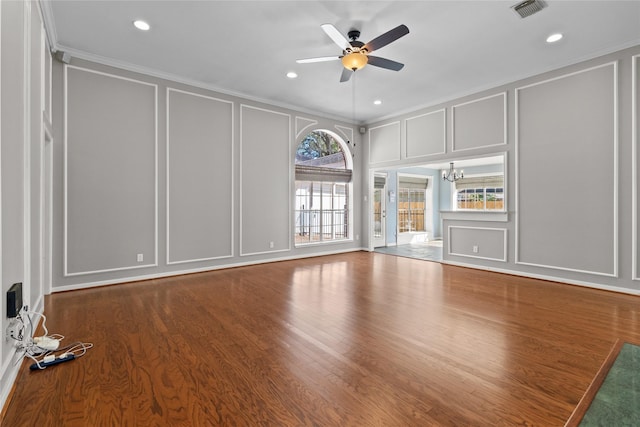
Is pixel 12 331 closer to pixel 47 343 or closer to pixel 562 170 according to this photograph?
pixel 47 343

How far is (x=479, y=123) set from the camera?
5371mm

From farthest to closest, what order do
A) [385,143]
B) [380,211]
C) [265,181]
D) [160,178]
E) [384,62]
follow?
[380,211] < [385,143] < [265,181] < [160,178] < [384,62]

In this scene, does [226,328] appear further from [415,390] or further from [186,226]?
[186,226]

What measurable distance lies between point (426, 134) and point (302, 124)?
2619 millimetres

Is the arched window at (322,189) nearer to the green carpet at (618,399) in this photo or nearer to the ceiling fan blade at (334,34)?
the ceiling fan blade at (334,34)

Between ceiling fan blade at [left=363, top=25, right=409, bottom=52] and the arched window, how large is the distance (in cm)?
348

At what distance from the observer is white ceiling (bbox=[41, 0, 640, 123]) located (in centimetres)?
323

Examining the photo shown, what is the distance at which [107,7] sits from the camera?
127 inches

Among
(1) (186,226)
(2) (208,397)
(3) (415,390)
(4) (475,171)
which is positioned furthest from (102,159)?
(4) (475,171)

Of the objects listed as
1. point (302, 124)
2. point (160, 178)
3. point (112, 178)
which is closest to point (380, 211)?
point (302, 124)

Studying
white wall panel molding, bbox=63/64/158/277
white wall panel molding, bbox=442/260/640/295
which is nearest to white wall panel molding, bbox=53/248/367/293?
white wall panel molding, bbox=63/64/158/277

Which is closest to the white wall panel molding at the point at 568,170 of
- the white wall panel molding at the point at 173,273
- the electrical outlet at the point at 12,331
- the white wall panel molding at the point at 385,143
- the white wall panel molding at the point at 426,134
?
the white wall panel molding at the point at 426,134

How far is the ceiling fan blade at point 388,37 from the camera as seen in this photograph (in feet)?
9.77

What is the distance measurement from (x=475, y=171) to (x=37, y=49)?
35.5ft
